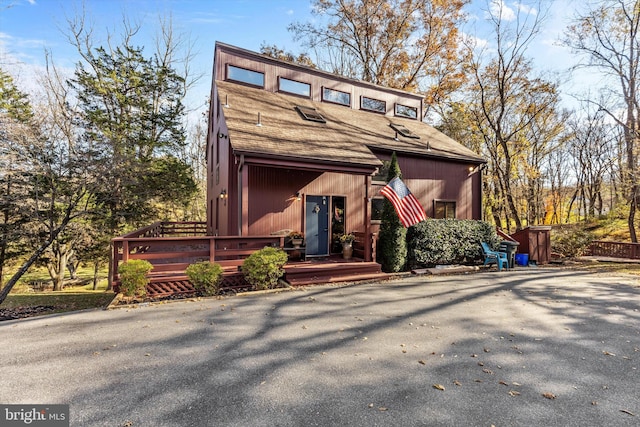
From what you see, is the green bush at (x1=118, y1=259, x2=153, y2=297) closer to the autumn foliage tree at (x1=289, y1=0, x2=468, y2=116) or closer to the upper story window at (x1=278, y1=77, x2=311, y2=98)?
the upper story window at (x1=278, y1=77, x2=311, y2=98)

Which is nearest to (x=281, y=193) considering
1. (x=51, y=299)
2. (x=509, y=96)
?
(x=51, y=299)

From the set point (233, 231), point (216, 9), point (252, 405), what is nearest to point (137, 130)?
point (216, 9)

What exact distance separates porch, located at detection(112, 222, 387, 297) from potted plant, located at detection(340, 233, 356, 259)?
0.22 m

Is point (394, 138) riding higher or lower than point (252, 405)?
higher

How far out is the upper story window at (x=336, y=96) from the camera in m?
13.6

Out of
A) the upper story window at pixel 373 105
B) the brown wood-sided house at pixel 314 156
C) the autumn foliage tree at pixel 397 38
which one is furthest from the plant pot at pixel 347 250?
the autumn foliage tree at pixel 397 38

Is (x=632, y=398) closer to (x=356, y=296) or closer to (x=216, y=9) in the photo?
(x=356, y=296)

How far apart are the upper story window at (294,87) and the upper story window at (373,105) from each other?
291cm

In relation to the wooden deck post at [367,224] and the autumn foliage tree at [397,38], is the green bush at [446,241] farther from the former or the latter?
the autumn foliage tree at [397,38]

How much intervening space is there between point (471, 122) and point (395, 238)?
16911 mm

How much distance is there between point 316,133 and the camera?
32.8 feet

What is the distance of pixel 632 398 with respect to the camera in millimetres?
2740

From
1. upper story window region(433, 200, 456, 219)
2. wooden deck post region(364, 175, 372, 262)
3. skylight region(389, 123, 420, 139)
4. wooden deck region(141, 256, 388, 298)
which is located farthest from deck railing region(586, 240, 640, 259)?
wooden deck region(141, 256, 388, 298)

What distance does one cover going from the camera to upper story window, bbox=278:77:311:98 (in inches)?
495
